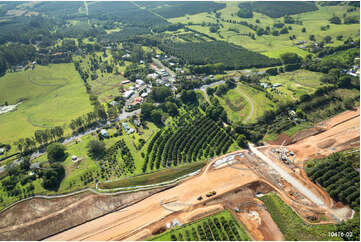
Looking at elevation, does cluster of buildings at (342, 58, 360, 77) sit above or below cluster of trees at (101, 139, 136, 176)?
above

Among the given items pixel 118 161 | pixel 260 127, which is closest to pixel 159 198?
pixel 118 161

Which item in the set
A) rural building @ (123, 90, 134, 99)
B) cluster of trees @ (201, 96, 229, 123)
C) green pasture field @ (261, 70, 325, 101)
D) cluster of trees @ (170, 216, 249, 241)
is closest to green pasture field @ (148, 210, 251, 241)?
cluster of trees @ (170, 216, 249, 241)

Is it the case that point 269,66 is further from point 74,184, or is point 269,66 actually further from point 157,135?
point 74,184

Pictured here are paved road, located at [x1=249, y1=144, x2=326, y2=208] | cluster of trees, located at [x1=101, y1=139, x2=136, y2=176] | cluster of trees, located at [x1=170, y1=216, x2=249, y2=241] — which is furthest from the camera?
cluster of trees, located at [x1=101, y1=139, x2=136, y2=176]

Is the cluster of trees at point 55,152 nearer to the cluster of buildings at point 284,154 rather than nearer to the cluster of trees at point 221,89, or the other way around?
the cluster of trees at point 221,89

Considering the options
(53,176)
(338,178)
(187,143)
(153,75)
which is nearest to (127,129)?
(187,143)

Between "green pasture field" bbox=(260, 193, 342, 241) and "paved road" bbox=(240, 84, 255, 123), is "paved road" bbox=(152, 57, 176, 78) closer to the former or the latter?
"paved road" bbox=(240, 84, 255, 123)
